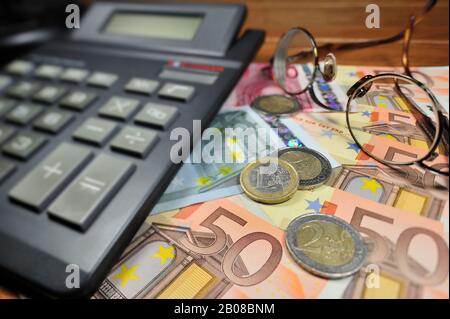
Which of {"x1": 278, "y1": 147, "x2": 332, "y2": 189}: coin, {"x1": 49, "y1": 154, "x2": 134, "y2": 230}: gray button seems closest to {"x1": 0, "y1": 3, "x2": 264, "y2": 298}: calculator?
{"x1": 49, "y1": 154, "x2": 134, "y2": 230}: gray button

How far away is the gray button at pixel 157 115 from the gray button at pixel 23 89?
0.25 metres

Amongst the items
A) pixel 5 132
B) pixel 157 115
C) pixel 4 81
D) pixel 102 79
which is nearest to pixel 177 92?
pixel 157 115

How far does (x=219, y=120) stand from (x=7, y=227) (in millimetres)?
269

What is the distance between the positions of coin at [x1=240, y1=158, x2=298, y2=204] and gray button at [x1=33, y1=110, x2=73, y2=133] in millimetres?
284

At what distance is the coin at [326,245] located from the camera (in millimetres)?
237

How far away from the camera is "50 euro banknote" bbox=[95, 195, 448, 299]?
223mm

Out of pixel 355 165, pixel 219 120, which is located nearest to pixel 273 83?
pixel 219 120

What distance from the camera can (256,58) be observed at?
1.93 feet

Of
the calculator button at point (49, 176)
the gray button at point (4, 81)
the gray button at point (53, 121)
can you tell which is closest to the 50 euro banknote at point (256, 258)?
the calculator button at point (49, 176)

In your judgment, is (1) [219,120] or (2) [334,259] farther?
(1) [219,120]

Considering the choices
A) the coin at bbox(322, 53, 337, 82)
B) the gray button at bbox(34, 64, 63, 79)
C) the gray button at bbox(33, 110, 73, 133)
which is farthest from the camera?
the gray button at bbox(34, 64, 63, 79)

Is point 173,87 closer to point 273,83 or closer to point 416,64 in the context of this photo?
point 273,83

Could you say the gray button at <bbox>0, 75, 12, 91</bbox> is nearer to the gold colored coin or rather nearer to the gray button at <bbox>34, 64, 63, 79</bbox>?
the gray button at <bbox>34, 64, 63, 79</bbox>

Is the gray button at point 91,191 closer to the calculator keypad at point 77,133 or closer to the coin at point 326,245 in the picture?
the calculator keypad at point 77,133
